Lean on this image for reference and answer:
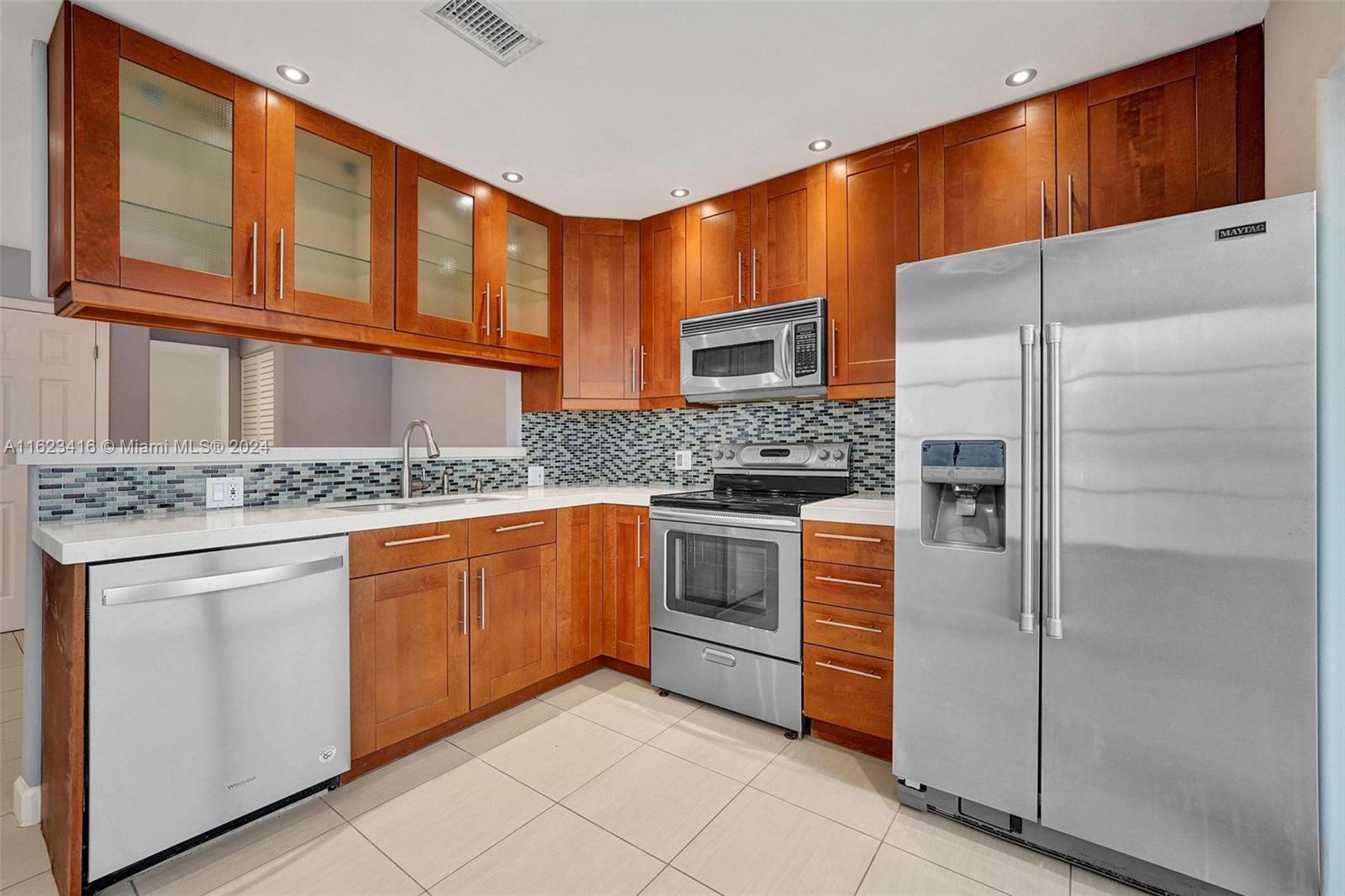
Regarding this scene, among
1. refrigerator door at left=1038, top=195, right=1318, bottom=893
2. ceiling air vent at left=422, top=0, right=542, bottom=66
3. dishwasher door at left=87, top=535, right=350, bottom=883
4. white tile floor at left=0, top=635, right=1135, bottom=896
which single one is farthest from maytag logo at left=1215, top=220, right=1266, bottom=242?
dishwasher door at left=87, top=535, right=350, bottom=883

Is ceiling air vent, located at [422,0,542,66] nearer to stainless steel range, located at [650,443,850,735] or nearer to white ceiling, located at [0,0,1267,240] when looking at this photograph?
white ceiling, located at [0,0,1267,240]

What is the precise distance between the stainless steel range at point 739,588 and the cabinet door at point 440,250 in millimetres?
1251

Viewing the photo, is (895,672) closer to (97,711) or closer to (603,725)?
(603,725)

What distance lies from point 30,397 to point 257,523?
10.2 ft

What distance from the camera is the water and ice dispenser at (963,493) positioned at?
177 centimetres

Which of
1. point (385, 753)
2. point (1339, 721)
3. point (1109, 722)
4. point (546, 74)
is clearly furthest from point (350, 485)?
point (1339, 721)

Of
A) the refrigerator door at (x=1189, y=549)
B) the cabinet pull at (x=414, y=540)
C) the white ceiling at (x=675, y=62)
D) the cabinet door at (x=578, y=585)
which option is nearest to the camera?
the refrigerator door at (x=1189, y=549)

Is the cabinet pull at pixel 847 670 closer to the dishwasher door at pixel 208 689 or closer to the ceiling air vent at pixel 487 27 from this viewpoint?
the dishwasher door at pixel 208 689

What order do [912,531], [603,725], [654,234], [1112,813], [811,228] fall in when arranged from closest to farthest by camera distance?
[1112,813]
[912,531]
[603,725]
[811,228]
[654,234]

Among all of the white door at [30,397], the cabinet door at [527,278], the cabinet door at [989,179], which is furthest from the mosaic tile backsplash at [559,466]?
the white door at [30,397]

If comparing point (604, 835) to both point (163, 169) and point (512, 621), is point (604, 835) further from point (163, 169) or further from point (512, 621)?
point (163, 169)

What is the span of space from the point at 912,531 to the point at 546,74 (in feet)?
6.40

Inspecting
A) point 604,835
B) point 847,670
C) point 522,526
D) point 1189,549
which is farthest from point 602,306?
point 1189,549

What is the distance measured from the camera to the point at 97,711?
4.81 ft
